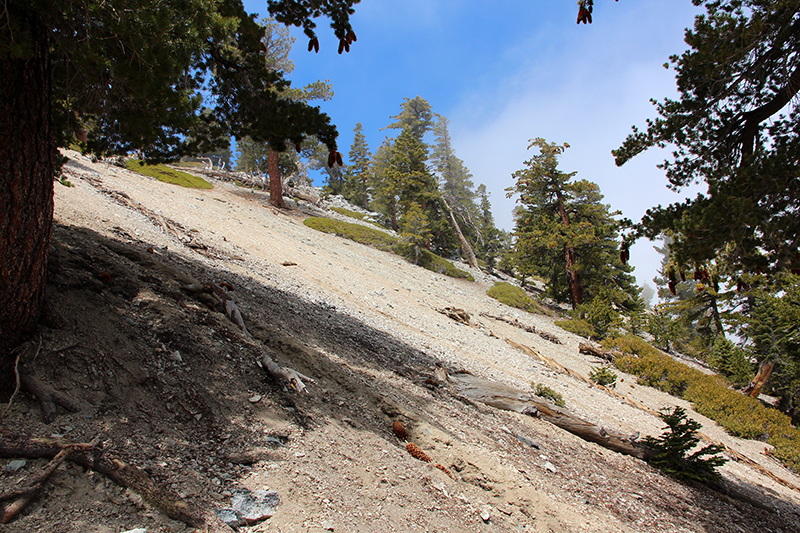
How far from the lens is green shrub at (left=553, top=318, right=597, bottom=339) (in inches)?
750

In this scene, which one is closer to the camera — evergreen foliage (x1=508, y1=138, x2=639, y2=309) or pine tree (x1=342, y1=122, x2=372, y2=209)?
evergreen foliage (x1=508, y1=138, x2=639, y2=309)

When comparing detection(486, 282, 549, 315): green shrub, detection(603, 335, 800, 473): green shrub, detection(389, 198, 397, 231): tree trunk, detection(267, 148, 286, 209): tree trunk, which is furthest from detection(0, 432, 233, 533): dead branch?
detection(389, 198, 397, 231): tree trunk

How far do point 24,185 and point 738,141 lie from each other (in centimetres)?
932

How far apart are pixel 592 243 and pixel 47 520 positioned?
80.8ft

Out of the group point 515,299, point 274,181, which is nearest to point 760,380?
point 515,299

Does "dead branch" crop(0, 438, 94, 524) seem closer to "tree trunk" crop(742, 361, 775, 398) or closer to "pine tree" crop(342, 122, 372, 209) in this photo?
"tree trunk" crop(742, 361, 775, 398)

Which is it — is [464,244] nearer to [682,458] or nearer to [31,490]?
[682,458]

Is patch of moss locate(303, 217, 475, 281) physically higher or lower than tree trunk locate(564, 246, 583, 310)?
lower

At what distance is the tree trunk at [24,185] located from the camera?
3.30 m

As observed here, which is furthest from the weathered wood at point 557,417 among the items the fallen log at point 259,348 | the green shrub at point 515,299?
the green shrub at point 515,299

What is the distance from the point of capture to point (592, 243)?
23094 millimetres

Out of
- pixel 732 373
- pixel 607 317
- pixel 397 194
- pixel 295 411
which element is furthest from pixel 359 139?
→ pixel 295 411

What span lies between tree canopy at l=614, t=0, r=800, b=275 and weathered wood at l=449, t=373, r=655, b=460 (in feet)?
10.1

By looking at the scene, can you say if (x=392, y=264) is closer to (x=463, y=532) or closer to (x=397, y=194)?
(x=397, y=194)
